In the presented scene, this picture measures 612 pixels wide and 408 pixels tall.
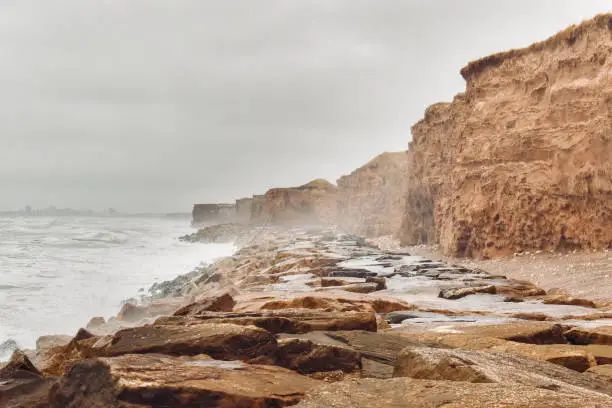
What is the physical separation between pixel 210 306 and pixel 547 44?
58.8ft

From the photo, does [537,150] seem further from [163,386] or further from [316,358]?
[163,386]

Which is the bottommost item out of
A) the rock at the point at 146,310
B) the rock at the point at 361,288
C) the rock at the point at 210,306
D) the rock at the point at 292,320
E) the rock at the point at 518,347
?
the rock at the point at 146,310

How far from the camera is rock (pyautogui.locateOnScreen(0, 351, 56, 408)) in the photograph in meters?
3.92

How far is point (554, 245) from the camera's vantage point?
58.3 ft

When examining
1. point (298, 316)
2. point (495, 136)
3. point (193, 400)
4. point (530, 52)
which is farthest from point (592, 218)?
point (193, 400)

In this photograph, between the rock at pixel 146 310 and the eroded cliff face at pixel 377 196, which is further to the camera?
the eroded cliff face at pixel 377 196

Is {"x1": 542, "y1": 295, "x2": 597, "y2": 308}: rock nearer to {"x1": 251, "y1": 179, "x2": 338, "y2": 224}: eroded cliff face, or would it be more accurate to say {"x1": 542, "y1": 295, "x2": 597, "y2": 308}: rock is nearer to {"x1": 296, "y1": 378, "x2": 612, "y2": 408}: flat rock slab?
{"x1": 296, "y1": 378, "x2": 612, "y2": 408}: flat rock slab

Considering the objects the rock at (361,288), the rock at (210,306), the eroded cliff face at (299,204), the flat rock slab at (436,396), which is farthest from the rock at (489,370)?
the eroded cliff face at (299,204)

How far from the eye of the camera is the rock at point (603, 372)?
12.9 ft

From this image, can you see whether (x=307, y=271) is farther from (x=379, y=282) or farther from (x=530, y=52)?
(x=530, y=52)

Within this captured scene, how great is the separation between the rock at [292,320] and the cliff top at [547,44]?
16526 mm

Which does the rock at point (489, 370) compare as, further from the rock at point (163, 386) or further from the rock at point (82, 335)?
the rock at point (82, 335)

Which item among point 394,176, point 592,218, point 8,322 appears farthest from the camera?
point 394,176

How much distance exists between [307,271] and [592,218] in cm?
1017
